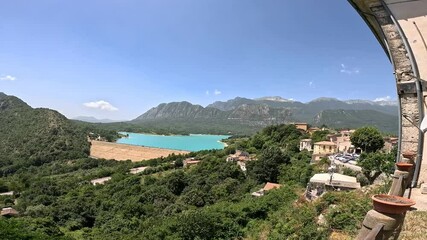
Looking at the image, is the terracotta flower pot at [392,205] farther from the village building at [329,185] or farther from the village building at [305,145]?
the village building at [305,145]

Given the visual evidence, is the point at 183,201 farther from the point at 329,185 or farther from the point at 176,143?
the point at 176,143

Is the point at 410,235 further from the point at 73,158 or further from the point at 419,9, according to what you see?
the point at 73,158

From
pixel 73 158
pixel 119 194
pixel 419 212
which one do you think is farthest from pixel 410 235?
pixel 73 158

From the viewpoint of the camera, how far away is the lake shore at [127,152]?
6062 centimetres

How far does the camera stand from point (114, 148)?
2680 inches

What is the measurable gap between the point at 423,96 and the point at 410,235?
159 cm

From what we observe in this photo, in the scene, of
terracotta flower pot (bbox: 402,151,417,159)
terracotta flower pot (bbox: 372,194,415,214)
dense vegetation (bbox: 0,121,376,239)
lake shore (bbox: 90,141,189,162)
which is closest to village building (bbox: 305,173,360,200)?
dense vegetation (bbox: 0,121,376,239)

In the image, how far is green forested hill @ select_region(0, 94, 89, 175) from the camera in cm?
5979

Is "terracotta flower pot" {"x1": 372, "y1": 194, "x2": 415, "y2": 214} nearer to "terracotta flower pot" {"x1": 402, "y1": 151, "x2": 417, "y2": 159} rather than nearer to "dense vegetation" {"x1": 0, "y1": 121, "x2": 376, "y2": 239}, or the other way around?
"terracotta flower pot" {"x1": 402, "y1": 151, "x2": 417, "y2": 159}

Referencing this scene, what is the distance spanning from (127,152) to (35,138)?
70.7 feet

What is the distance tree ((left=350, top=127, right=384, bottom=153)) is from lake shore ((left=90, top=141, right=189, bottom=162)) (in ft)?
122

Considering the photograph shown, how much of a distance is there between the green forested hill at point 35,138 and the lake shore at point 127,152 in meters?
3.10

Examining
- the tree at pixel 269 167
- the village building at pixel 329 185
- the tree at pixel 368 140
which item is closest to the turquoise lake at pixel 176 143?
the tree at pixel 269 167

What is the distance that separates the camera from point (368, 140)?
2620 cm
